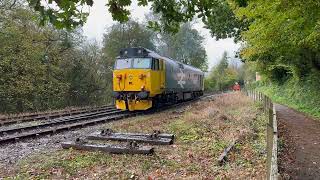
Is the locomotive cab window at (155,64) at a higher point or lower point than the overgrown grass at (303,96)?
higher

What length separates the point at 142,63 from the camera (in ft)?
74.0

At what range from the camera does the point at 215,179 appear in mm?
7762

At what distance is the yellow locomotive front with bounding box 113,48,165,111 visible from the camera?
22.1m

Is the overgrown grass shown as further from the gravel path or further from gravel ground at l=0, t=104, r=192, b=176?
gravel ground at l=0, t=104, r=192, b=176

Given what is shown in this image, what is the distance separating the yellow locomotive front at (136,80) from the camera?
871 inches

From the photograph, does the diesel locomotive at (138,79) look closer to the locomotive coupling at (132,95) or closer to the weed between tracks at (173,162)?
the locomotive coupling at (132,95)

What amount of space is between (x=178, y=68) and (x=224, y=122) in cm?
1303

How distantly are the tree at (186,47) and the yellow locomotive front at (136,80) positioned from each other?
156 ft

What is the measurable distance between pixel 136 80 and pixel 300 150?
1193cm

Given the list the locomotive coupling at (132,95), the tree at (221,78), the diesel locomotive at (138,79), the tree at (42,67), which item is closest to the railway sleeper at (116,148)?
the locomotive coupling at (132,95)

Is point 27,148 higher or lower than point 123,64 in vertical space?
lower

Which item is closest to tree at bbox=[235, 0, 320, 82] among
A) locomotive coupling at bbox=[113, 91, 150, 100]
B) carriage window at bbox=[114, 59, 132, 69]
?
locomotive coupling at bbox=[113, 91, 150, 100]

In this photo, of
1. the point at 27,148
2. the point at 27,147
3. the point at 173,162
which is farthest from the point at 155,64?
the point at 173,162

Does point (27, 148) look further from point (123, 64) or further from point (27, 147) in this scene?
point (123, 64)
